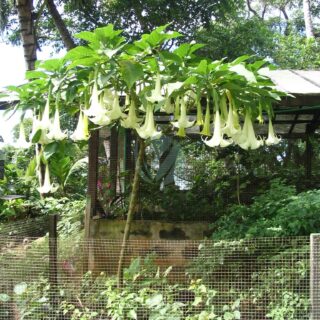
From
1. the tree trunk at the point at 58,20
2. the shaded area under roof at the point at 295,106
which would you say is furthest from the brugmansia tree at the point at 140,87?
the tree trunk at the point at 58,20

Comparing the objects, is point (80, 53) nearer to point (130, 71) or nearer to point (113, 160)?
point (130, 71)

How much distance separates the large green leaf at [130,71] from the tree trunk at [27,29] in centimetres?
680

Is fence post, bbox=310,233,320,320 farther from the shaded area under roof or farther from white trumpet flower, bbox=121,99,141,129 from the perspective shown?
the shaded area under roof

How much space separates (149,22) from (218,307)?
10283 millimetres

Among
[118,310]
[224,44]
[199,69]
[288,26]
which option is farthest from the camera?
[288,26]

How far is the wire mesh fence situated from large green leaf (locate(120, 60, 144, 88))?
188 cm

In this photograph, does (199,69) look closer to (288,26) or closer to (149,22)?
(149,22)

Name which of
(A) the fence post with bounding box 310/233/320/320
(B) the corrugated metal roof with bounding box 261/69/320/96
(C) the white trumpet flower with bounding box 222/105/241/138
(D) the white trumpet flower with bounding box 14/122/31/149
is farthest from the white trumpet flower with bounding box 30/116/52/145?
(B) the corrugated metal roof with bounding box 261/69/320/96

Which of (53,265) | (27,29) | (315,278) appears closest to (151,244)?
(53,265)

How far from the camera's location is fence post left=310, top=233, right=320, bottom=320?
353 cm

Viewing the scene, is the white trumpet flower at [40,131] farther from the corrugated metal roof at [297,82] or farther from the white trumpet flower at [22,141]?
the corrugated metal roof at [297,82]

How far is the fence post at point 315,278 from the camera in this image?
3525mm

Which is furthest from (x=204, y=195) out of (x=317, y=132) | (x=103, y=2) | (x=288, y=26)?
(x=288, y=26)

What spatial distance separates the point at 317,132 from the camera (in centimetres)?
752
